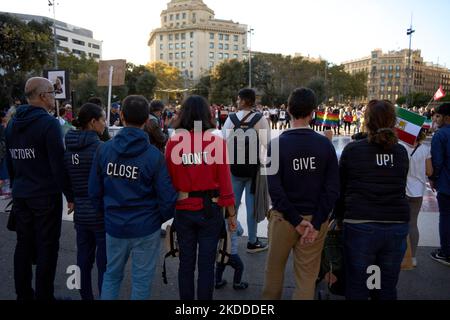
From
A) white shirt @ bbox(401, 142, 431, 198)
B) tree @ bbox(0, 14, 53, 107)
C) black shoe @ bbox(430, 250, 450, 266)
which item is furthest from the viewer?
tree @ bbox(0, 14, 53, 107)

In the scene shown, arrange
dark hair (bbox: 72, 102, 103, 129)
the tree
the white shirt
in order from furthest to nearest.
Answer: the tree
the white shirt
dark hair (bbox: 72, 102, 103, 129)

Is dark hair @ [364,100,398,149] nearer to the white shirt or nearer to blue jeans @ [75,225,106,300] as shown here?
the white shirt

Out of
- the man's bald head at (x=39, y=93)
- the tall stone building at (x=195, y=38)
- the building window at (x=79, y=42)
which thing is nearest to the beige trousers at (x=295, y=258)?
the man's bald head at (x=39, y=93)

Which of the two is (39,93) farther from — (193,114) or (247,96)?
(247,96)

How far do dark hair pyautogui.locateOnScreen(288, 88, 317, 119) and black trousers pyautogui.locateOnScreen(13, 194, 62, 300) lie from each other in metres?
2.18

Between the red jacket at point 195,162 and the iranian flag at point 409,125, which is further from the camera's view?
the iranian flag at point 409,125

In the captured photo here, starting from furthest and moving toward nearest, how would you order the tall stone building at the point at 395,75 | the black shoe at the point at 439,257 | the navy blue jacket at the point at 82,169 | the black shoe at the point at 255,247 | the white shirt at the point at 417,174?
the tall stone building at the point at 395,75 < the black shoe at the point at 255,247 < the black shoe at the point at 439,257 < the white shirt at the point at 417,174 < the navy blue jacket at the point at 82,169

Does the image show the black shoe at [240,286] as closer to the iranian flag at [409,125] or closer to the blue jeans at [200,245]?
the blue jeans at [200,245]

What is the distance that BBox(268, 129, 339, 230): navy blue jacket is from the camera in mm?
2619

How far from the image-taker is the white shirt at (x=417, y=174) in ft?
12.9

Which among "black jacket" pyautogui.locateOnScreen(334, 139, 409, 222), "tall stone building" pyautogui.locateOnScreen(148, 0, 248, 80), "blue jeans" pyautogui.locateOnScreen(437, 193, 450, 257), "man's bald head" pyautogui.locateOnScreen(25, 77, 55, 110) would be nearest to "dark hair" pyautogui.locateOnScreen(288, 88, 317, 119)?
"black jacket" pyautogui.locateOnScreen(334, 139, 409, 222)

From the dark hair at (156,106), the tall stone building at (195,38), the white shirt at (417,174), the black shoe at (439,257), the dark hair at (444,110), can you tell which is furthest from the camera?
the tall stone building at (195,38)

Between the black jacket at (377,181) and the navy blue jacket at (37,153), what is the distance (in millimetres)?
2372

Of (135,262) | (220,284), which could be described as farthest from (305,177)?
(220,284)
